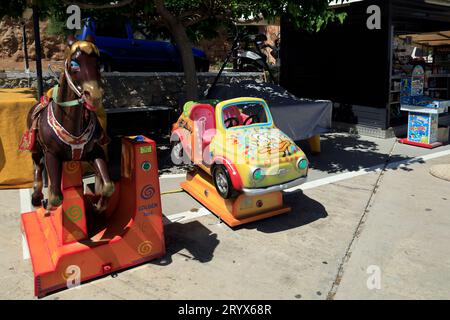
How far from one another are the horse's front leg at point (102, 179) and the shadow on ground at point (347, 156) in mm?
4873

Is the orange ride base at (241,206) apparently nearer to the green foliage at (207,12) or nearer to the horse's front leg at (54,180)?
the horse's front leg at (54,180)

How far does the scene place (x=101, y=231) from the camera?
429 centimetres

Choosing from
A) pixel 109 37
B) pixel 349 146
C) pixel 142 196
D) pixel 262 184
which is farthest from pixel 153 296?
pixel 109 37

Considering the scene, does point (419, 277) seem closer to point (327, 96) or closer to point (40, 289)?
point (40, 289)

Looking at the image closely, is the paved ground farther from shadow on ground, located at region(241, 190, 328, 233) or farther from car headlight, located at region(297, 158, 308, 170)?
car headlight, located at region(297, 158, 308, 170)

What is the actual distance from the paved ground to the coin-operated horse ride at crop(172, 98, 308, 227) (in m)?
0.21

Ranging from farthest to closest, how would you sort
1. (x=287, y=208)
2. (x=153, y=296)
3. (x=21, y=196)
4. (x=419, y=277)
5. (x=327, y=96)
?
(x=327, y=96)
(x=21, y=196)
(x=287, y=208)
(x=419, y=277)
(x=153, y=296)

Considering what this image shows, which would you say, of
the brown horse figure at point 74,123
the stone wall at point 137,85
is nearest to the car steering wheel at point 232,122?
the brown horse figure at point 74,123

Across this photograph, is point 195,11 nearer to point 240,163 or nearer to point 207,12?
point 207,12

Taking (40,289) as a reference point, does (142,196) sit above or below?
above

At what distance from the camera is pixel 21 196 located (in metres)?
6.17

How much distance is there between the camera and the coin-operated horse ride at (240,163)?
4805mm
